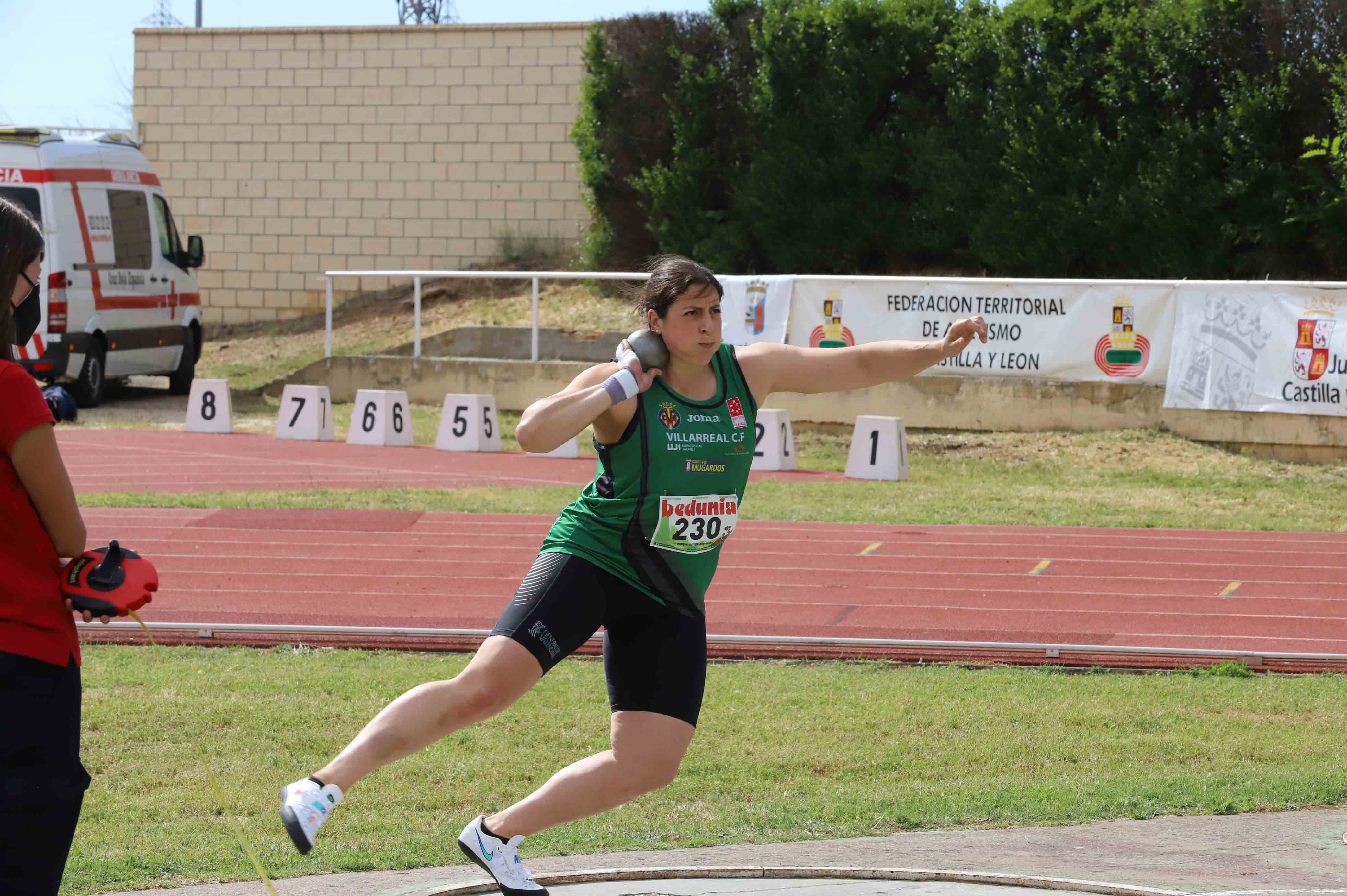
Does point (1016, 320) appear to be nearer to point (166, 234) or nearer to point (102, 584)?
point (166, 234)

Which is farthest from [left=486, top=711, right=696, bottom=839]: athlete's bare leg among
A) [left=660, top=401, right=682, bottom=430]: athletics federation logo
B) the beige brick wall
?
the beige brick wall

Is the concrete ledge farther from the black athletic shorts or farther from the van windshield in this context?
the black athletic shorts

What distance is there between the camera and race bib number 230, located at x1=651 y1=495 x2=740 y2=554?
13.3 ft

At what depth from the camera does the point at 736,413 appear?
4.22 meters

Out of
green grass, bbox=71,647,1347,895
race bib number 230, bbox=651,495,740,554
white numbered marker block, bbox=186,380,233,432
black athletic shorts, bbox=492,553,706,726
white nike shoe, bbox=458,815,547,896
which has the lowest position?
white numbered marker block, bbox=186,380,233,432

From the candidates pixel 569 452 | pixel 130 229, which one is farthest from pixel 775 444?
pixel 130 229

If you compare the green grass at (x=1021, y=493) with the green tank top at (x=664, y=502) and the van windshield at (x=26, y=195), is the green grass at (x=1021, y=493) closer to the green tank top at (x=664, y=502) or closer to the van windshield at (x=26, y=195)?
the van windshield at (x=26, y=195)

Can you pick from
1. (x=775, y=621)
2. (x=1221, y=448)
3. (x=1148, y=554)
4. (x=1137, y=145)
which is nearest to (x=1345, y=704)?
(x=775, y=621)

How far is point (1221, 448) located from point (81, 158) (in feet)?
47.1

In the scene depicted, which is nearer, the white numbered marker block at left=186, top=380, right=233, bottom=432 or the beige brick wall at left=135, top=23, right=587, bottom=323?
the white numbered marker block at left=186, top=380, right=233, bottom=432

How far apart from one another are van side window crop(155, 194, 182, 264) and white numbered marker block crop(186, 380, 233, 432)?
332 centimetres

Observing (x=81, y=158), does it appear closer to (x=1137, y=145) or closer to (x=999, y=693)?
(x=1137, y=145)

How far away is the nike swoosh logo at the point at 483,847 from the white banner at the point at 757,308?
1429 cm

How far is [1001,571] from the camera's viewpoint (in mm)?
10008
